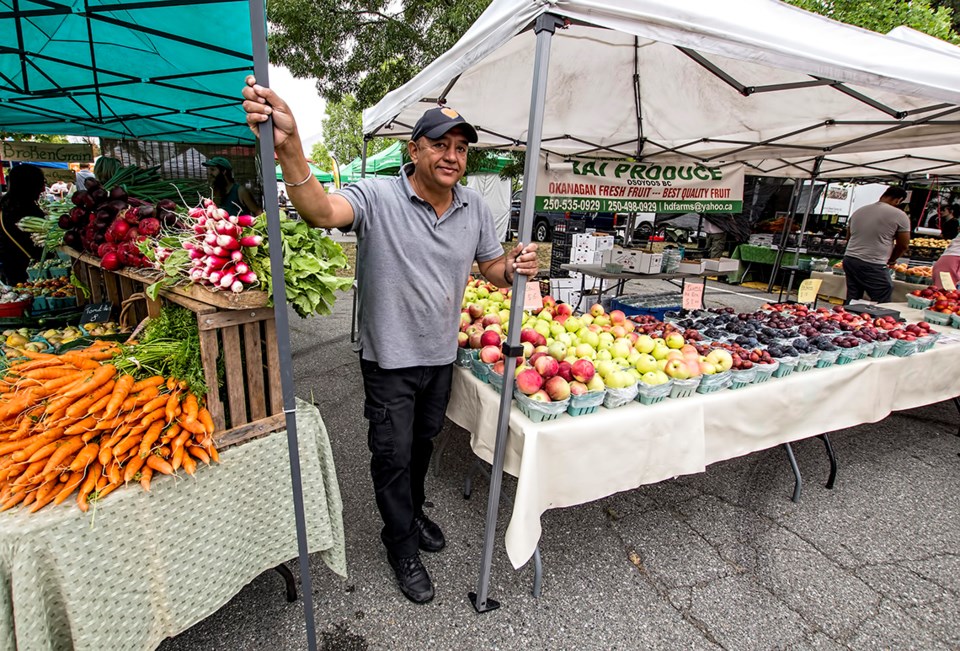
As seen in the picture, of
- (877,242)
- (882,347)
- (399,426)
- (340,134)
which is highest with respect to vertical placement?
(340,134)

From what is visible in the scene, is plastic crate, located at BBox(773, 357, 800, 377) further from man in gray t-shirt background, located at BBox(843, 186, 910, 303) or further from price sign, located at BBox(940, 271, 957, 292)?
man in gray t-shirt background, located at BBox(843, 186, 910, 303)

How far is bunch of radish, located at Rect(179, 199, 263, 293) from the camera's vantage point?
1.60 metres

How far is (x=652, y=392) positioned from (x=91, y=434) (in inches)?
91.7

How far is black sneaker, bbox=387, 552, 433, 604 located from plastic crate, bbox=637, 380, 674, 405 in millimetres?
1398

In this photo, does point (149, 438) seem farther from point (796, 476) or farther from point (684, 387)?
point (796, 476)

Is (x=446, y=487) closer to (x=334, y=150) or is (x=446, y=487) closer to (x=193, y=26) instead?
(x=193, y=26)

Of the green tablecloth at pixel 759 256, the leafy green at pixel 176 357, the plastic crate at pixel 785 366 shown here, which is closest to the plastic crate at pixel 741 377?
the plastic crate at pixel 785 366

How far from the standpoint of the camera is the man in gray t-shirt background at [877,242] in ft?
18.6

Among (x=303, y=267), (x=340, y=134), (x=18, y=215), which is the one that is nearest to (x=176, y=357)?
(x=303, y=267)

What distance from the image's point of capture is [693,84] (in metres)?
3.78

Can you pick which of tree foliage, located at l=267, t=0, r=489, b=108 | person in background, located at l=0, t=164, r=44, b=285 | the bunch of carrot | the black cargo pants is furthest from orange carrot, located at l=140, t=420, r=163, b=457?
tree foliage, located at l=267, t=0, r=489, b=108

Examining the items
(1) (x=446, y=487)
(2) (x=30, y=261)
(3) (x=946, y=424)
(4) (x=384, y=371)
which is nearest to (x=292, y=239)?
(4) (x=384, y=371)

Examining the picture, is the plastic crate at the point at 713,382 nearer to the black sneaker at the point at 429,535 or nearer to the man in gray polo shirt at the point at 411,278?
the man in gray polo shirt at the point at 411,278

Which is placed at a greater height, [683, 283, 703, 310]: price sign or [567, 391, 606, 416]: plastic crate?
[683, 283, 703, 310]: price sign
